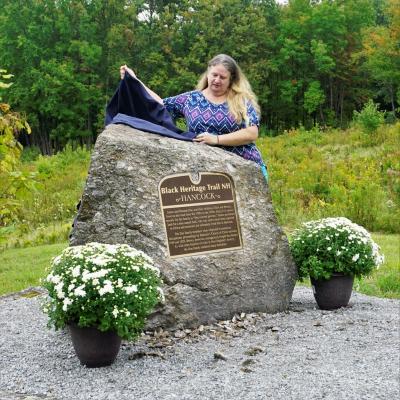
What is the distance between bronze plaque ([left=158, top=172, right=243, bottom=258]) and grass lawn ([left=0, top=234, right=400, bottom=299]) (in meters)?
2.46

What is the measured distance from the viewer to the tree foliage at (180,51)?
30734mm

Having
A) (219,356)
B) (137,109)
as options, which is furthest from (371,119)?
(219,356)

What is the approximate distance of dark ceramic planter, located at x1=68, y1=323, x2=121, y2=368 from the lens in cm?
421

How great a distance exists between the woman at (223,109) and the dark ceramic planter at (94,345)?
2158 mm

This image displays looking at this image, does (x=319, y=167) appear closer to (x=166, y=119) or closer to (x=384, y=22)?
(x=166, y=119)

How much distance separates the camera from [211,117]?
18.8ft

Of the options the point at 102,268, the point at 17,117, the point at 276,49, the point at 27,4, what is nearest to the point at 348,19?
the point at 276,49

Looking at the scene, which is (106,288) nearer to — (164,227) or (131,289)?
(131,289)

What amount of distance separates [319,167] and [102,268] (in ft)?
35.0

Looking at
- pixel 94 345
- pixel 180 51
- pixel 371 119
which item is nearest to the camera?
pixel 94 345

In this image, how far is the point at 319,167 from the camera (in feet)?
46.5

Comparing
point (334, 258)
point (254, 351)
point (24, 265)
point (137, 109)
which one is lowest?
point (24, 265)

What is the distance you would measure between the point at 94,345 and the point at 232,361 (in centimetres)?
101

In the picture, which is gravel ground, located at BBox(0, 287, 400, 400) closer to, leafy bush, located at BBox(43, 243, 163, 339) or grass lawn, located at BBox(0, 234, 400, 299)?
leafy bush, located at BBox(43, 243, 163, 339)
